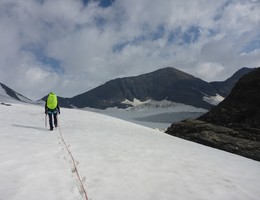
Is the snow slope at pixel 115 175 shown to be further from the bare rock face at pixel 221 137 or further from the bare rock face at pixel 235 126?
the bare rock face at pixel 235 126

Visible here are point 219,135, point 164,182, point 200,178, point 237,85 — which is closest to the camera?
point 164,182

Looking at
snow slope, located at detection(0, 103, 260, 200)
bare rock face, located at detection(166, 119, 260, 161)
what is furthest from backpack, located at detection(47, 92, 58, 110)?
bare rock face, located at detection(166, 119, 260, 161)

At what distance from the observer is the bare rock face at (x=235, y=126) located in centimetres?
2270

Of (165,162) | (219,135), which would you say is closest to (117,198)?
(165,162)

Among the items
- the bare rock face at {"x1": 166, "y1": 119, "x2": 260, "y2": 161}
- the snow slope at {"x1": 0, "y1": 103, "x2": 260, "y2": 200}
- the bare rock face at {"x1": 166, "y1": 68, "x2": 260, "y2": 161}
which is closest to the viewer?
the snow slope at {"x1": 0, "y1": 103, "x2": 260, "y2": 200}

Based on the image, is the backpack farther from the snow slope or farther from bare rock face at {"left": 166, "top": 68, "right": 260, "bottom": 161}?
bare rock face at {"left": 166, "top": 68, "right": 260, "bottom": 161}

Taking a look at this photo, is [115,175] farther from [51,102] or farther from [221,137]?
[221,137]

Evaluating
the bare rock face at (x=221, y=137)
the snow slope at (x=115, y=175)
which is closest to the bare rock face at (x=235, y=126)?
the bare rock face at (x=221, y=137)

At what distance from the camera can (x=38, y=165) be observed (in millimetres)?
9641

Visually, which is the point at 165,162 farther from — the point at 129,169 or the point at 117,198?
the point at 117,198

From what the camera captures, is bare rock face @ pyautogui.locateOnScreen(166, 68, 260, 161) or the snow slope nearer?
the snow slope

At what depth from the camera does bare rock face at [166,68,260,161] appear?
894 inches

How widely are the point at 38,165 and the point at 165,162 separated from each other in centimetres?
493

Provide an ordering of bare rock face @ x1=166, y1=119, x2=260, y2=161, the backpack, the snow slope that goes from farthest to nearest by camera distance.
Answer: bare rock face @ x1=166, y1=119, x2=260, y2=161, the backpack, the snow slope
